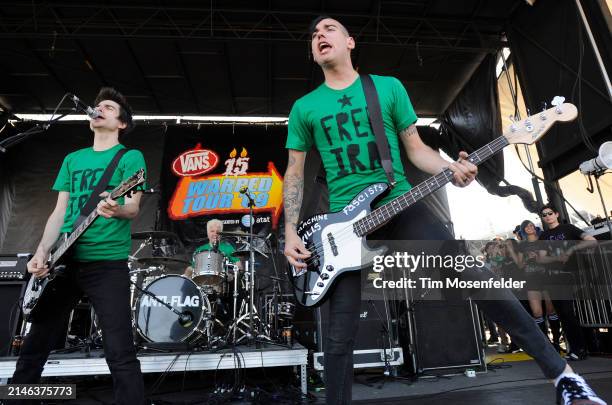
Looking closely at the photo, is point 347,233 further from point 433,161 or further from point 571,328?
point 571,328

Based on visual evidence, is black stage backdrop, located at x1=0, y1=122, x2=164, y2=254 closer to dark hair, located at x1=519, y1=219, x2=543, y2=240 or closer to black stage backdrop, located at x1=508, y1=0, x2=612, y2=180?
dark hair, located at x1=519, y1=219, x2=543, y2=240

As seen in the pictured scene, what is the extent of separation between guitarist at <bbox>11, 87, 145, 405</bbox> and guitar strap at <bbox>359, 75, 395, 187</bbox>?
4.62 ft

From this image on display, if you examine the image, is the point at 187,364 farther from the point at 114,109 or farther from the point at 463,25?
the point at 463,25

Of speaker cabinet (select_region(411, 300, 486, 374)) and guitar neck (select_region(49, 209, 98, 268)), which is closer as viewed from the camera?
guitar neck (select_region(49, 209, 98, 268))

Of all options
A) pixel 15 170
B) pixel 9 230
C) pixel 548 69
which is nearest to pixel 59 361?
pixel 9 230

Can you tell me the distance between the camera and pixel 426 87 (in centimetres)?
946

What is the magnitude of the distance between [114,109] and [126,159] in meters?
0.48

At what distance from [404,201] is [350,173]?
30cm

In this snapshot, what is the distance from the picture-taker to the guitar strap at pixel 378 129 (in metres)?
1.90

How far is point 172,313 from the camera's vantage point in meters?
4.05

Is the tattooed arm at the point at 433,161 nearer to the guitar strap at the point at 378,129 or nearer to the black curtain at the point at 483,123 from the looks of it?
the guitar strap at the point at 378,129

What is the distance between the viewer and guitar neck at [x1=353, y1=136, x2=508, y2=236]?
182 cm

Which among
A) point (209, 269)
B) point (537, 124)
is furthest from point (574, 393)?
point (209, 269)

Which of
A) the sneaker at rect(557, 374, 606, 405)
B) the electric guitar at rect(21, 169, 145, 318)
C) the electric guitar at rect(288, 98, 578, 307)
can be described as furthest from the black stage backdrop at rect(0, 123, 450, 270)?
the sneaker at rect(557, 374, 606, 405)
